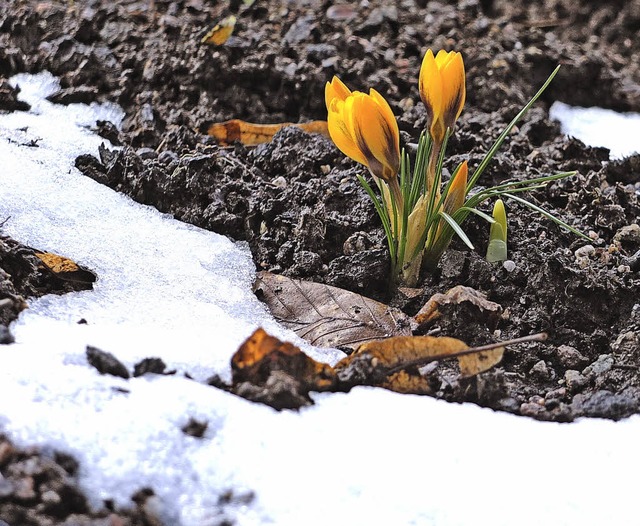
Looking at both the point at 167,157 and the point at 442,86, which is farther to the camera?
the point at 167,157

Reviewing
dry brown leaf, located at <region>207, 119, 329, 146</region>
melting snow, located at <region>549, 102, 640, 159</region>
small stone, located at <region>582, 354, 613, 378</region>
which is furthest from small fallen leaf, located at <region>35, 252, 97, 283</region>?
melting snow, located at <region>549, 102, 640, 159</region>

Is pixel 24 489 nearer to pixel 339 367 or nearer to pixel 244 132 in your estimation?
pixel 339 367

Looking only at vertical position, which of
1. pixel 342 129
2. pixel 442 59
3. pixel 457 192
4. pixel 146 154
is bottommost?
pixel 146 154

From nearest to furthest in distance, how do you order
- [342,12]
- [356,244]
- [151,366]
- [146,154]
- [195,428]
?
1. [195,428]
2. [151,366]
3. [356,244]
4. [146,154]
5. [342,12]

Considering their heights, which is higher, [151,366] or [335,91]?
[335,91]

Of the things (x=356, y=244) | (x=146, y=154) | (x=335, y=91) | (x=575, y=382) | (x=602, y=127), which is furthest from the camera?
(x=602, y=127)

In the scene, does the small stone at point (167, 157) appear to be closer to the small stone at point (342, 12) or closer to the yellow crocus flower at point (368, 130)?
the yellow crocus flower at point (368, 130)

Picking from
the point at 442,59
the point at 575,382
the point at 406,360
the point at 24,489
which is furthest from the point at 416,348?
the point at 24,489

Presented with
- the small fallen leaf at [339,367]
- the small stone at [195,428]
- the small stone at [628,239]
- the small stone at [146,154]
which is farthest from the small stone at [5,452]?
→ the small stone at [628,239]
